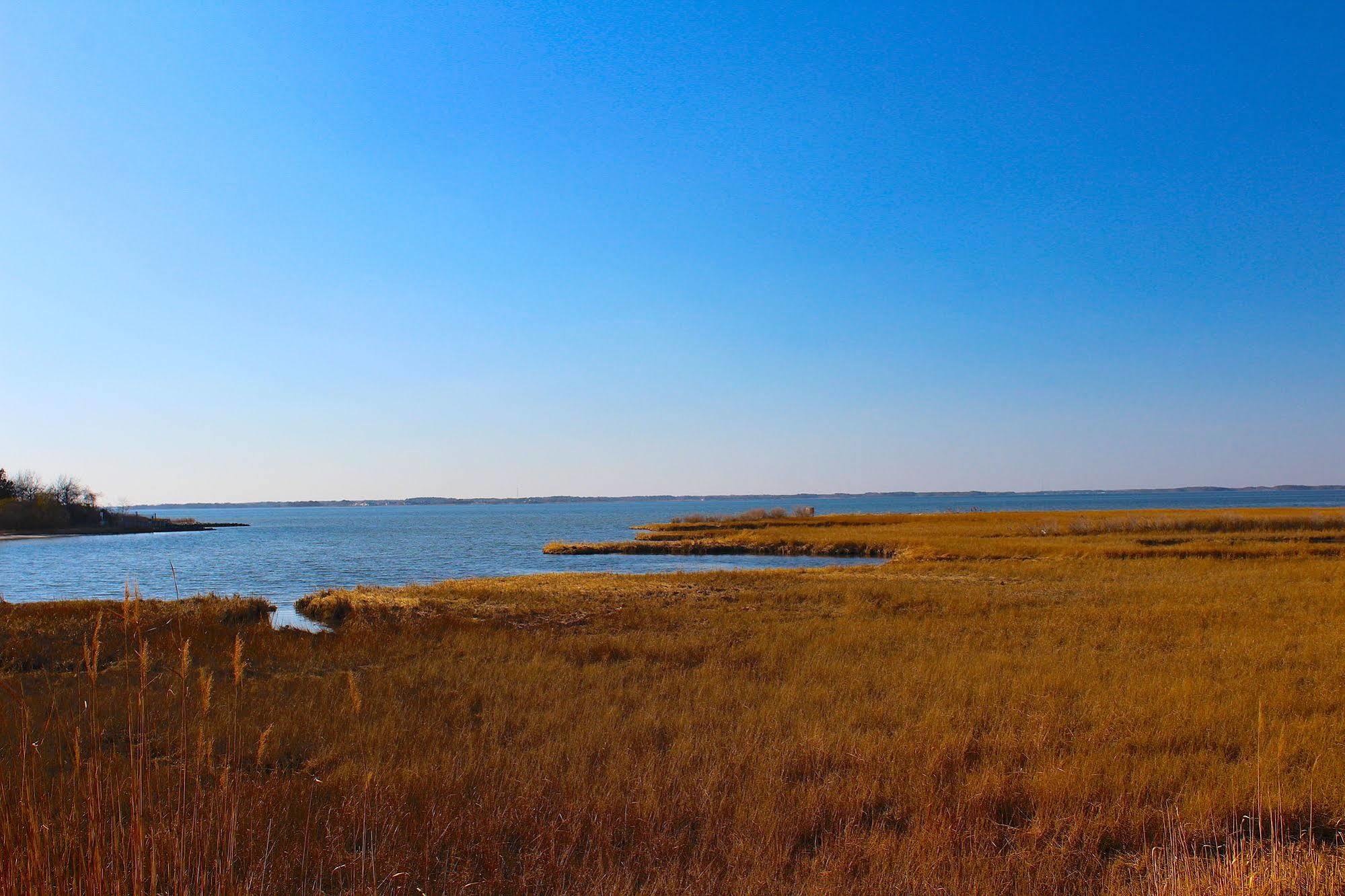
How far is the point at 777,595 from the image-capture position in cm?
2608

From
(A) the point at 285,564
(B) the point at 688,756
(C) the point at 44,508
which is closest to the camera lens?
(B) the point at 688,756

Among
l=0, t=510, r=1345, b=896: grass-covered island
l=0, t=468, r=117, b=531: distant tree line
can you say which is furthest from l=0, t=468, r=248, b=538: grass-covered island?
l=0, t=510, r=1345, b=896: grass-covered island

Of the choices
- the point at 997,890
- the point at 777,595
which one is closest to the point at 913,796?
the point at 997,890

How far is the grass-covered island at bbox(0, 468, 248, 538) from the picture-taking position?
120 metres

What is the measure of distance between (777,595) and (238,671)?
69.6 ft

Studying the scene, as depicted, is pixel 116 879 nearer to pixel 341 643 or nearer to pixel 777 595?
pixel 341 643

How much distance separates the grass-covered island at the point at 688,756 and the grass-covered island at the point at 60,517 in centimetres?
13170

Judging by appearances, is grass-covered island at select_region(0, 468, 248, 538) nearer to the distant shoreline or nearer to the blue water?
the distant shoreline

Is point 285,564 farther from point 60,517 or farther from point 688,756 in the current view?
point 60,517

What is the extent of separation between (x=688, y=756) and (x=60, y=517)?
156 m

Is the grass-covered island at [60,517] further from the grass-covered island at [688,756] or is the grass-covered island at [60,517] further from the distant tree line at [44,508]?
the grass-covered island at [688,756]

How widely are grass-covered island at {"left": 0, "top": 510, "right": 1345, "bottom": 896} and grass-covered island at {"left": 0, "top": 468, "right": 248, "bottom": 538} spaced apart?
432 feet

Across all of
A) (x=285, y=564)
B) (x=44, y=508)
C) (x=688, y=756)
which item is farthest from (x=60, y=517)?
(x=688, y=756)

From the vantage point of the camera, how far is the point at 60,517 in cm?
12681
